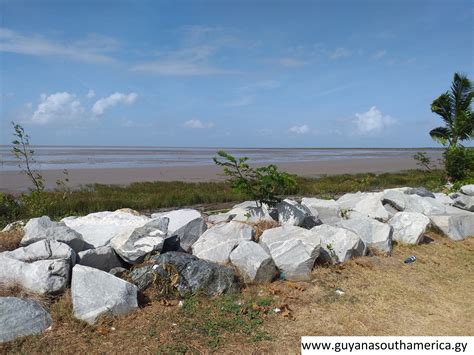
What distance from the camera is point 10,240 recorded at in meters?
6.09

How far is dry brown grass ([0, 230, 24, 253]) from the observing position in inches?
235

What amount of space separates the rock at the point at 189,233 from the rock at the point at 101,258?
1.08 meters

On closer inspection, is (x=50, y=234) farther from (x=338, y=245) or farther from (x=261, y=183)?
(x=338, y=245)

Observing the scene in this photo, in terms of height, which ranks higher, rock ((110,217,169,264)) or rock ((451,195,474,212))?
rock ((110,217,169,264))

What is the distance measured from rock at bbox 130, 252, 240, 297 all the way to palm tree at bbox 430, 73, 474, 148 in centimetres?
1650

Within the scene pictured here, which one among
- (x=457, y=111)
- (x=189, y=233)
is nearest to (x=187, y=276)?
(x=189, y=233)

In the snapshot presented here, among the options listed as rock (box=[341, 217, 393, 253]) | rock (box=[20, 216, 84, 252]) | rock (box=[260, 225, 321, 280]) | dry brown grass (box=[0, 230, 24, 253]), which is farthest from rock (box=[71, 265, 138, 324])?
rock (box=[341, 217, 393, 253])

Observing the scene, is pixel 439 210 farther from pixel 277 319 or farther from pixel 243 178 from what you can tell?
pixel 277 319

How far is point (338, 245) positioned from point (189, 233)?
2.31m

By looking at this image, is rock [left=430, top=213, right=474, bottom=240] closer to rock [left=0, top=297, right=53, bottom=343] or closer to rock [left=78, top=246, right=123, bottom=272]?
rock [left=78, top=246, right=123, bottom=272]

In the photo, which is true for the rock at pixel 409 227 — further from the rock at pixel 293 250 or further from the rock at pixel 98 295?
the rock at pixel 98 295

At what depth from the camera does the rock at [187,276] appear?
5207 mm

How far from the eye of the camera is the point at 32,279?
15.9ft

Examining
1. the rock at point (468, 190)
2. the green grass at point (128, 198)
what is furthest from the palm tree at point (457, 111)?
the rock at point (468, 190)
